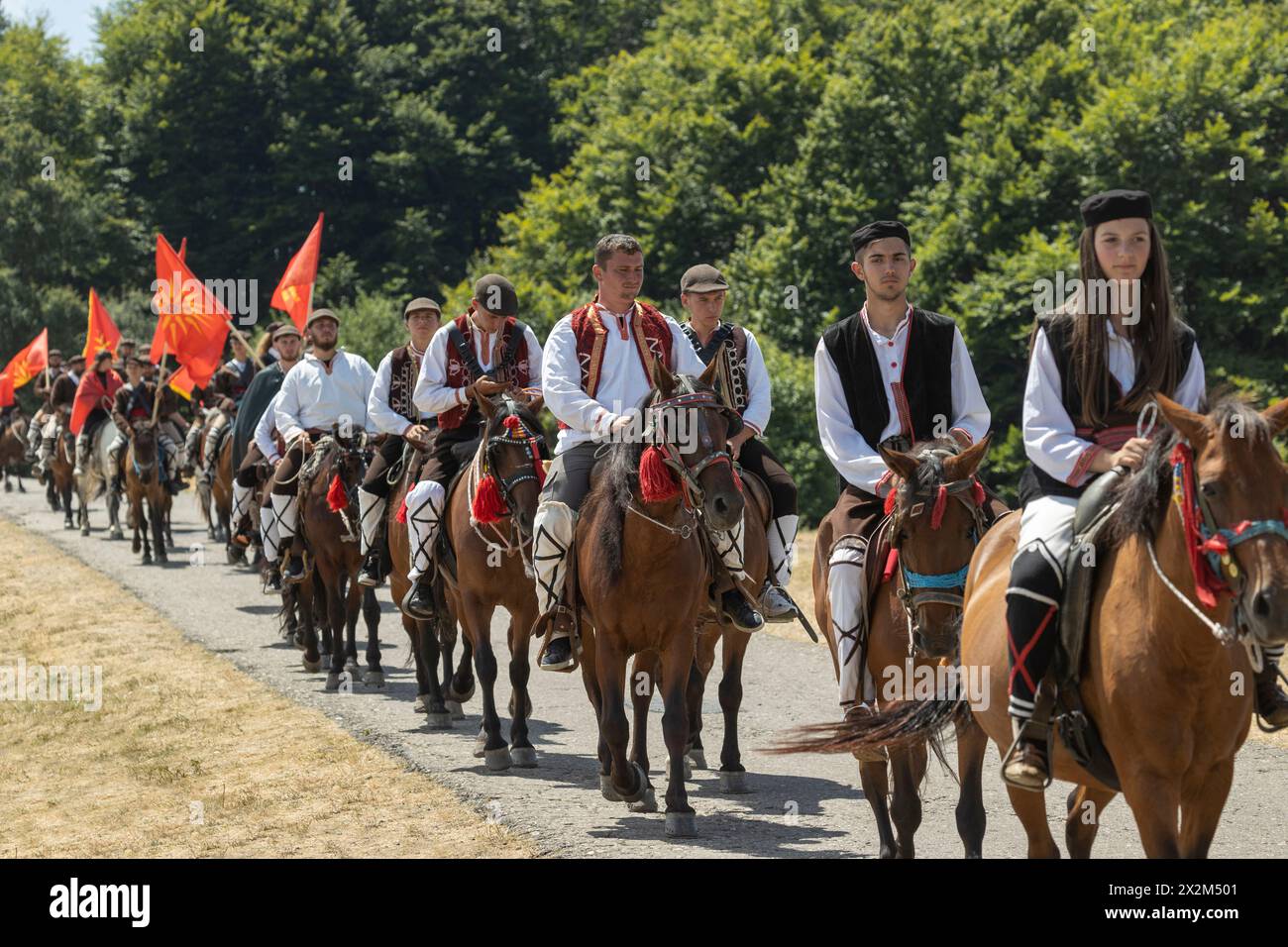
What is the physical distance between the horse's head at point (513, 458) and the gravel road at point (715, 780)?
156 centimetres

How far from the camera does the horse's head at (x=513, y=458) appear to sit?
393 inches

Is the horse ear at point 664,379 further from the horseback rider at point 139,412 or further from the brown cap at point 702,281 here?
the horseback rider at point 139,412

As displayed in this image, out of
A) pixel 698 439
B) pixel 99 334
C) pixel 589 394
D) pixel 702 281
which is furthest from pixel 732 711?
pixel 99 334

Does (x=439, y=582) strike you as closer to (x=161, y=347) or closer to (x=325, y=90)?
(x=161, y=347)

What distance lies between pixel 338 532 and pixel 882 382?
6845 millimetres

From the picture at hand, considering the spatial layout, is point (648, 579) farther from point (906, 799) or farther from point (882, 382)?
point (906, 799)

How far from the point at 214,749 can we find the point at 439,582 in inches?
71.6

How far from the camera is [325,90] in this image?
58.9m

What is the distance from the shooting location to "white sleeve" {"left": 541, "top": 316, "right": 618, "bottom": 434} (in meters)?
8.66

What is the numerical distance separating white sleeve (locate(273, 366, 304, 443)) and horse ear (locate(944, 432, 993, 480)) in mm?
8110

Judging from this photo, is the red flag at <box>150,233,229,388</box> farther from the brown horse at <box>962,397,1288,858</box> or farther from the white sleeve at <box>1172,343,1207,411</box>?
the brown horse at <box>962,397,1288,858</box>

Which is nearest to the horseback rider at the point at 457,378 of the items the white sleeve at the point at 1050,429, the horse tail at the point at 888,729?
the horse tail at the point at 888,729

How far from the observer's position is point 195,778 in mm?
10367
